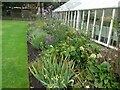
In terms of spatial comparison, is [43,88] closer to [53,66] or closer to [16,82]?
[53,66]

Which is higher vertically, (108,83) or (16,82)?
(108,83)

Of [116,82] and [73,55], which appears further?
[73,55]

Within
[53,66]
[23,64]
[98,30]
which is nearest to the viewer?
[53,66]

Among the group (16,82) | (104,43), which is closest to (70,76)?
(16,82)

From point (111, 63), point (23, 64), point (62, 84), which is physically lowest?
point (23, 64)

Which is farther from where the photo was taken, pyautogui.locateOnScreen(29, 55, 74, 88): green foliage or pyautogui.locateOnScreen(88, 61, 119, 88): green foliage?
pyautogui.locateOnScreen(29, 55, 74, 88): green foliage

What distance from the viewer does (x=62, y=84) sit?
345 cm

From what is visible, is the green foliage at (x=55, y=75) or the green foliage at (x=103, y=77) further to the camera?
the green foliage at (x=55, y=75)

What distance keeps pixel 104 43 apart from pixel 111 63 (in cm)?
606

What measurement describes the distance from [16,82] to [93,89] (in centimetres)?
207

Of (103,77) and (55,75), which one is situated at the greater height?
(103,77)

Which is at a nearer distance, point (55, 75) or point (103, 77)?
point (103, 77)

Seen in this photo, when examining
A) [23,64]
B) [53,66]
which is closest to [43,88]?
[53,66]

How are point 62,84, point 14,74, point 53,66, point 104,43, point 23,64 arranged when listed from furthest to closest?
point 104,43 → point 23,64 → point 14,74 → point 53,66 → point 62,84
